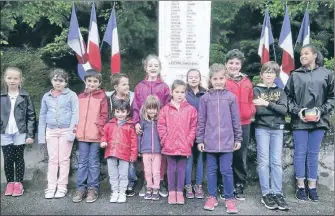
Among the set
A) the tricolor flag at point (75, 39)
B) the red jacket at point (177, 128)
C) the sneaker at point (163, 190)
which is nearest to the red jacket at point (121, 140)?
the red jacket at point (177, 128)

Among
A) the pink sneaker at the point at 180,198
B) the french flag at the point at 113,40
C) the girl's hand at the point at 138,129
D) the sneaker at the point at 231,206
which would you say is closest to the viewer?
the sneaker at the point at 231,206

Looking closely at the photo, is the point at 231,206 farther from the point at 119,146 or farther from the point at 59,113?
the point at 59,113

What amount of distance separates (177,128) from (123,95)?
842mm

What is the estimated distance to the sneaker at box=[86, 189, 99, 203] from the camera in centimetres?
468

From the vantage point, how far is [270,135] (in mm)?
4719

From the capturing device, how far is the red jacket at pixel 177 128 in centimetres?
449

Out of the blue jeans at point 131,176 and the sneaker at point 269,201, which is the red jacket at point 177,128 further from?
the sneaker at point 269,201

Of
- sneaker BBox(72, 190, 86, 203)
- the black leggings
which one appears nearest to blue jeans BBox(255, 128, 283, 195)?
sneaker BBox(72, 190, 86, 203)

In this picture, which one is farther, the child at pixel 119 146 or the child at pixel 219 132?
the child at pixel 119 146

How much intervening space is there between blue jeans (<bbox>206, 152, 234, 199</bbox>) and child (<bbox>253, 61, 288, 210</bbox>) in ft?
1.54

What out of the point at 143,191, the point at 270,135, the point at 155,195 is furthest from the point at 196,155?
the point at 270,135

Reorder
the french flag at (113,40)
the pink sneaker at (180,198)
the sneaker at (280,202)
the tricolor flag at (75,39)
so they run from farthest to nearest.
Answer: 1. the french flag at (113,40)
2. the tricolor flag at (75,39)
3. the pink sneaker at (180,198)
4. the sneaker at (280,202)

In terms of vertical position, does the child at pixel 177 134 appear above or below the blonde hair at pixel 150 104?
below

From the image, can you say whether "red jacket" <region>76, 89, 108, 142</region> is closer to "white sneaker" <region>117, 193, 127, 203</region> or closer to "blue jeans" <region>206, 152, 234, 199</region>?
"white sneaker" <region>117, 193, 127, 203</region>
